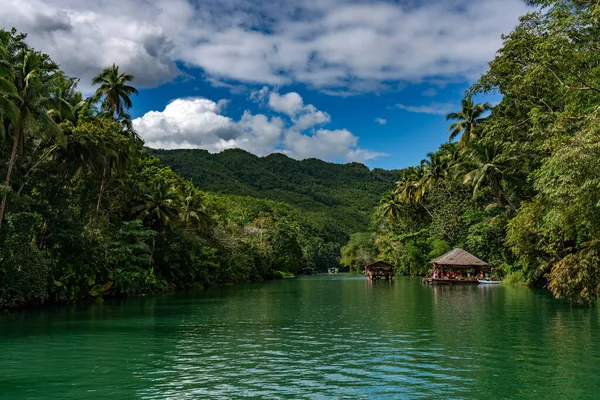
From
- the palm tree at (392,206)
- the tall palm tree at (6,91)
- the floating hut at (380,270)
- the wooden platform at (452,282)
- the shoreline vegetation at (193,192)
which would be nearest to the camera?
the shoreline vegetation at (193,192)

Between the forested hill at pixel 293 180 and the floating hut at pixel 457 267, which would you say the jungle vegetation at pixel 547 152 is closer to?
the floating hut at pixel 457 267

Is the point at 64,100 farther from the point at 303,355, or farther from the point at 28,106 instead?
the point at 303,355

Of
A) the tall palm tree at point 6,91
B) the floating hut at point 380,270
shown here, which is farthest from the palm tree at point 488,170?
the tall palm tree at point 6,91

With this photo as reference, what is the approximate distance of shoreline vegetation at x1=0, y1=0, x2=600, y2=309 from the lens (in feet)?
59.6

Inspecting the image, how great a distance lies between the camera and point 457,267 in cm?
4838

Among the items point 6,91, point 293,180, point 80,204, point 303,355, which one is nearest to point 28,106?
point 6,91

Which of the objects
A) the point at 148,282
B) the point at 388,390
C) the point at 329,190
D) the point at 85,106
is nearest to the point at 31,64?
the point at 85,106

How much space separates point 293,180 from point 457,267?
5163 inches

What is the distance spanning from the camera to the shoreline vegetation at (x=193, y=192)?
59.6 ft

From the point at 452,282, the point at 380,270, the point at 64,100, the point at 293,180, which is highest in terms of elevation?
the point at 293,180

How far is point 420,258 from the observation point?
71.1m

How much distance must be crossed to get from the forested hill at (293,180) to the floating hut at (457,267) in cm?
7527

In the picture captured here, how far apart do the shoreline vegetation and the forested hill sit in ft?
236

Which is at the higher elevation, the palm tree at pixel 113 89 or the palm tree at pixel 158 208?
the palm tree at pixel 113 89
